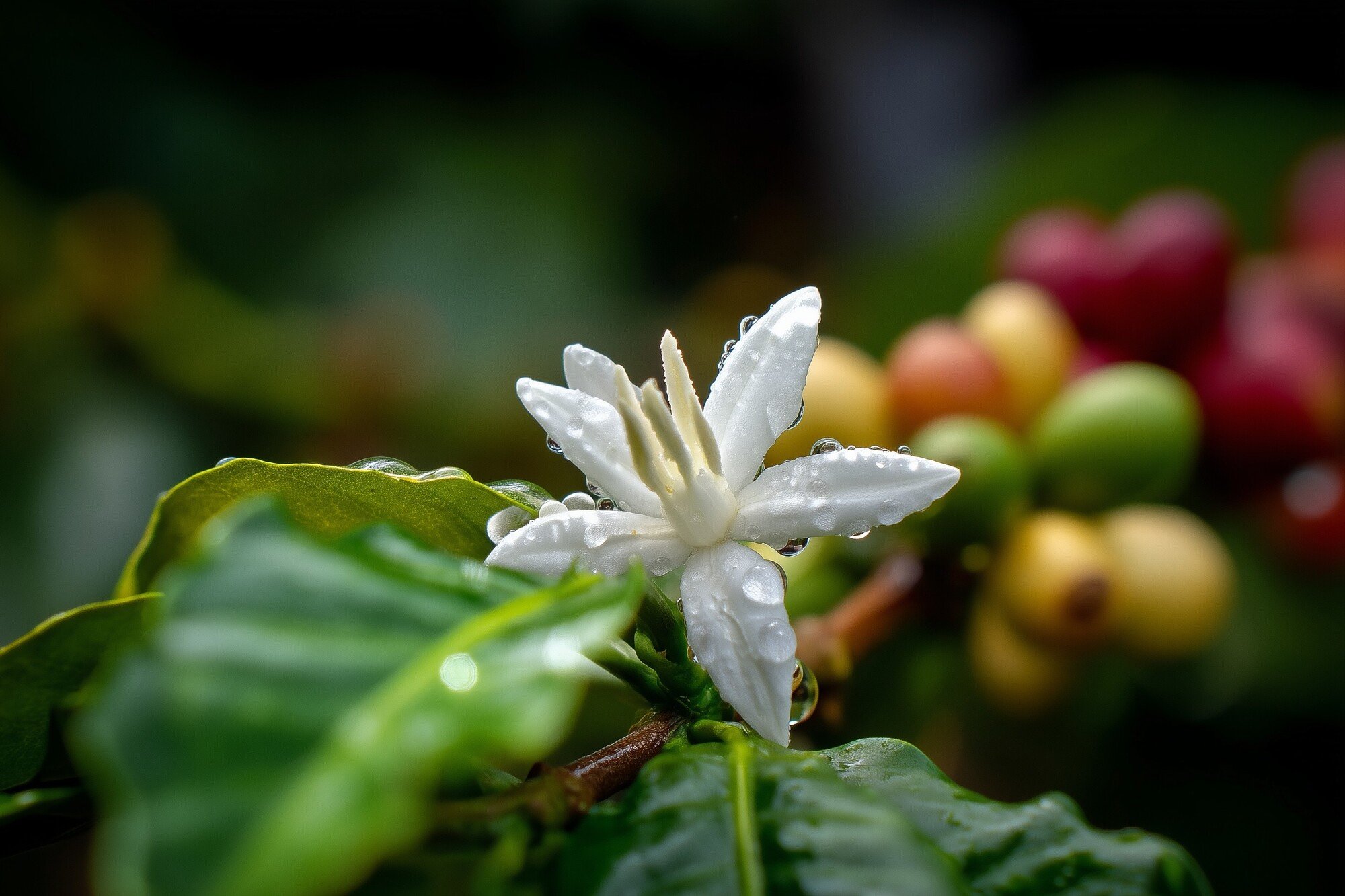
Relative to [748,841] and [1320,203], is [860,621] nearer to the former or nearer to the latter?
[748,841]

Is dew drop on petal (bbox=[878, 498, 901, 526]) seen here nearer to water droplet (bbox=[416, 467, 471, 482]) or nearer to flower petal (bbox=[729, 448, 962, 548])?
flower petal (bbox=[729, 448, 962, 548])

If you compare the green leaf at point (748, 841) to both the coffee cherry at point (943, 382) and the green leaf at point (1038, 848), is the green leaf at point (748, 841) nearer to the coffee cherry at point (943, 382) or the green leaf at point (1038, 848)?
the green leaf at point (1038, 848)

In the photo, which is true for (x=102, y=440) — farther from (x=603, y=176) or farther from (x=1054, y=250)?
(x=1054, y=250)

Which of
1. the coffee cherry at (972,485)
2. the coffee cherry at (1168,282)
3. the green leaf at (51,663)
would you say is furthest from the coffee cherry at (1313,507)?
the green leaf at (51,663)

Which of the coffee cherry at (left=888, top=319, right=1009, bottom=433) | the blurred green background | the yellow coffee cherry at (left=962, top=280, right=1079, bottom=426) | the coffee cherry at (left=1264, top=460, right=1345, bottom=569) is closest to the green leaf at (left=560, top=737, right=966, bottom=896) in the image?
the coffee cherry at (left=888, top=319, right=1009, bottom=433)

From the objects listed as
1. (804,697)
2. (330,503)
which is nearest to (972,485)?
(804,697)
